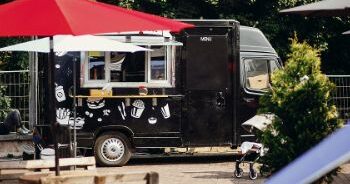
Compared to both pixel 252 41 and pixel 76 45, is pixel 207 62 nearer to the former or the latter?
pixel 252 41

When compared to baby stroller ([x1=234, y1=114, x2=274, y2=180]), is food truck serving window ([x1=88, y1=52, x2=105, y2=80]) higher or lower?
higher

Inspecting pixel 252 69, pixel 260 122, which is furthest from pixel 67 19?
pixel 252 69

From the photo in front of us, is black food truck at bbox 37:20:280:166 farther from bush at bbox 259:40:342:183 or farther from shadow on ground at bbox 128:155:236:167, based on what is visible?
bush at bbox 259:40:342:183

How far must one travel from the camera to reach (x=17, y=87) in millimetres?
16047

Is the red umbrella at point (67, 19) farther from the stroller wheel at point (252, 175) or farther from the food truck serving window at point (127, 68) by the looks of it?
the food truck serving window at point (127, 68)

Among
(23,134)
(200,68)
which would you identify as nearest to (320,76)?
(200,68)

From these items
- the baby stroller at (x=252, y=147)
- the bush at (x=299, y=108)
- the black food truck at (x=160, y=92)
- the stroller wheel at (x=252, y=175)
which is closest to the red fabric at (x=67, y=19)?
the bush at (x=299, y=108)

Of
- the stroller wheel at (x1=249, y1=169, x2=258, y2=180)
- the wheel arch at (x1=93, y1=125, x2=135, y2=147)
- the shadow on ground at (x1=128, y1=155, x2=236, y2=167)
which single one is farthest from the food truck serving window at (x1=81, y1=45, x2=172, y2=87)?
the stroller wheel at (x1=249, y1=169, x2=258, y2=180)

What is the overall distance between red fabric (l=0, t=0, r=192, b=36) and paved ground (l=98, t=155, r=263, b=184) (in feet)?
17.0

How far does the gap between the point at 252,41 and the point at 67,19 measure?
8.59 metres

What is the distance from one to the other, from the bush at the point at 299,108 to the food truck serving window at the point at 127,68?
4.64 meters

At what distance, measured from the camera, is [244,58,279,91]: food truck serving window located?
48.3 ft

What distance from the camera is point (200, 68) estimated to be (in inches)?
566

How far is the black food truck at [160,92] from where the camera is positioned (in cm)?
1401
